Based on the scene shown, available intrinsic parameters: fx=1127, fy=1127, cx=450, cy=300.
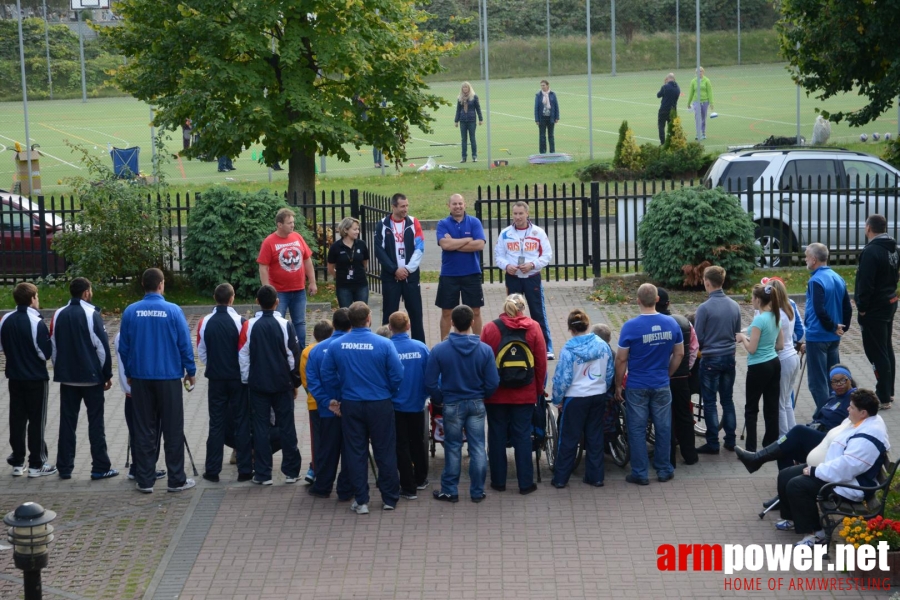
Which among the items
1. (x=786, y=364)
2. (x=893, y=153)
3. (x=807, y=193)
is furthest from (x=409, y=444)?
(x=893, y=153)

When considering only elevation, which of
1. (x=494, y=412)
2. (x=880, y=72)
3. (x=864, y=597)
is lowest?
(x=864, y=597)

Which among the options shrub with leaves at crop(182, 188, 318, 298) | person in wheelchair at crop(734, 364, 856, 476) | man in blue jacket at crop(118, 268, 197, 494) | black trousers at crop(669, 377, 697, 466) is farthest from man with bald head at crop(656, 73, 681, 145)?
man in blue jacket at crop(118, 268, 197, 494)

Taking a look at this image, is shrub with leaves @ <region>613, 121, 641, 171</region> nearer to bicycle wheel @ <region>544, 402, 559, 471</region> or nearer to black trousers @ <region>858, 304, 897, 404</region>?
black trousers @ <region>858, 304, 897, 404</region>

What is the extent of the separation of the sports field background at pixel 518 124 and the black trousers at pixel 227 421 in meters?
18.5

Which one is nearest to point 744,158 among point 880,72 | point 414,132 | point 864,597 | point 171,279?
point 880,72

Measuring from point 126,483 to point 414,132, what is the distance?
30.8 metres

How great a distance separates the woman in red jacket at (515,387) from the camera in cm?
920

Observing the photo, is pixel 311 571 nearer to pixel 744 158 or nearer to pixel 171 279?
pixel 171 279

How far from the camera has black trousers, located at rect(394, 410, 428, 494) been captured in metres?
9.30

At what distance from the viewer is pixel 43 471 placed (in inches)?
402

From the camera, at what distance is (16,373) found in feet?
32.7

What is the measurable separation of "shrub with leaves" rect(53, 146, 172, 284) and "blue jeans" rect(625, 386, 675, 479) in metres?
9.34

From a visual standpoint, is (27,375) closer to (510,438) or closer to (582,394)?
(510,438)

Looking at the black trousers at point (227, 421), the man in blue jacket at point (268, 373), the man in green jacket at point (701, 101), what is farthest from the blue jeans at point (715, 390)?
the man in green jacket at point (701, 101)
